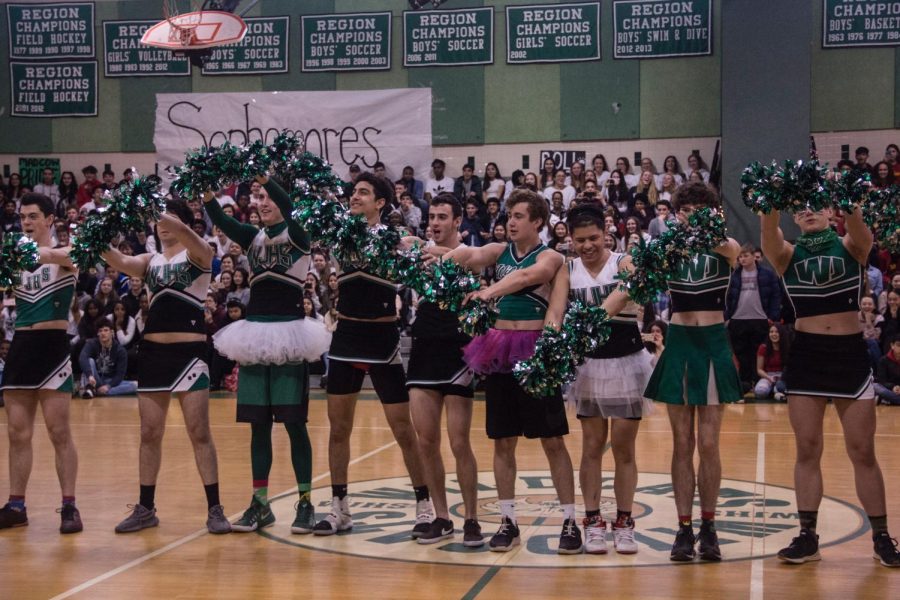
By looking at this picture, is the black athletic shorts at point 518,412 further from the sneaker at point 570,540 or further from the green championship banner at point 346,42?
the green championship banner at point 346,42

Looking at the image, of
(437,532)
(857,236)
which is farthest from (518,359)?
(857,236)

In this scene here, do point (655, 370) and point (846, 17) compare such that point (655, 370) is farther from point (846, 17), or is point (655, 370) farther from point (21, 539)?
point (846, 17)

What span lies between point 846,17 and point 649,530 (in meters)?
14.1

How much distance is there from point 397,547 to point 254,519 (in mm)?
967

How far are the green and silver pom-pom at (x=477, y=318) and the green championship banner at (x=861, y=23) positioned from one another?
47.4ft

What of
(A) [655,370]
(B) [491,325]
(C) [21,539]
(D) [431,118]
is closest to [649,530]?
(A) [655,370]

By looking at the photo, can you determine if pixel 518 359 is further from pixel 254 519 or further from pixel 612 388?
pixel 254 519

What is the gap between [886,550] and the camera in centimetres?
541

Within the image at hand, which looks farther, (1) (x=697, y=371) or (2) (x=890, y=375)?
(2) (x=890, y=375)

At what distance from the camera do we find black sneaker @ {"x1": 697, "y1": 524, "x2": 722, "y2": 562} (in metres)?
5.53

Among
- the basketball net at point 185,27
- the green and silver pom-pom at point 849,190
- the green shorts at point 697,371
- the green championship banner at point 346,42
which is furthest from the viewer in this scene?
the green championship banner at point 346,42

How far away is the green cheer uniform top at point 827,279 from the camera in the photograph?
18.1 feet

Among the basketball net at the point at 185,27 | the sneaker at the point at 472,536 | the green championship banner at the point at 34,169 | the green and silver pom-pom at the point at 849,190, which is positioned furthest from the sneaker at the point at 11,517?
the green championship banner at the point at 34,169

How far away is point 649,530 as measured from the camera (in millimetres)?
6285
